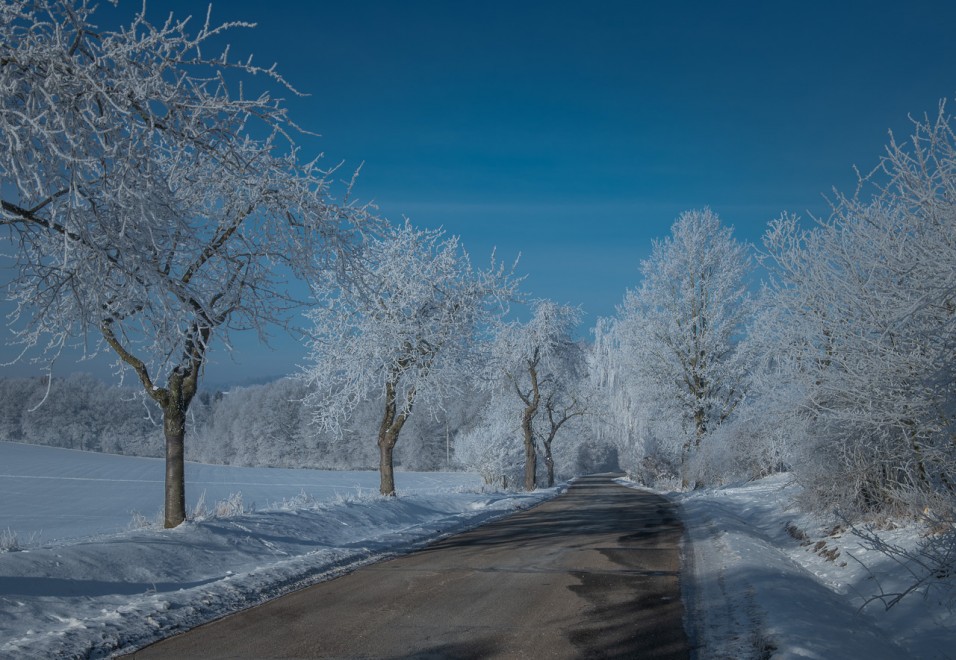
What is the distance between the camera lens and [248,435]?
301ft

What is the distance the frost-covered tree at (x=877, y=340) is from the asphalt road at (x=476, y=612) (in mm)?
3072

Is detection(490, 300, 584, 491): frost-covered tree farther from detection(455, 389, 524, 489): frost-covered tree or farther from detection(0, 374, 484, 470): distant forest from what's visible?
detection(0, 374, 484, 470): distant forest

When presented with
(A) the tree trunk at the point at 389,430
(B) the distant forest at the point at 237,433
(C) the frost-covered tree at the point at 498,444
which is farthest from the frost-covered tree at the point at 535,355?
(B) the distant forest at the point at 237,433

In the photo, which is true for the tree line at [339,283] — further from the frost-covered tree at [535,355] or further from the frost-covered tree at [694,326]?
the frost-covered tree at [535,355]

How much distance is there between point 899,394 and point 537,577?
4.71m

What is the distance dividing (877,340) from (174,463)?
1014cm

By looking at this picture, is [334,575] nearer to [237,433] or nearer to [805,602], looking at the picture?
[805,602]

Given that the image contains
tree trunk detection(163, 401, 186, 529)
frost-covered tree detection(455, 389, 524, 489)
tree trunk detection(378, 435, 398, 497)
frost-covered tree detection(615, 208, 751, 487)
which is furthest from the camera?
frost-covered tree detection(455, 389, 524, 489)

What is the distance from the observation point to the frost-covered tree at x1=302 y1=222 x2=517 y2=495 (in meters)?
19.8

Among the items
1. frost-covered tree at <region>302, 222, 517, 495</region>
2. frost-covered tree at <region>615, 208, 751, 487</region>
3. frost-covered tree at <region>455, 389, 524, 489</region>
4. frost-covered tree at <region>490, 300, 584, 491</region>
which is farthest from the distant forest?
frost-covered tree at <region>302, 222, 517, 495</region>

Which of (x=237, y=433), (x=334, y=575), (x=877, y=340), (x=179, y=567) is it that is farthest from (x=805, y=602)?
(x=237, y=433)

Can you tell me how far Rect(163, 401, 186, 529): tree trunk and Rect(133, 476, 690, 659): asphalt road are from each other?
3517 mm

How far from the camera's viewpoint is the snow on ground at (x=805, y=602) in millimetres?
5602

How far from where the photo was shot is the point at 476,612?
21.9 feet
